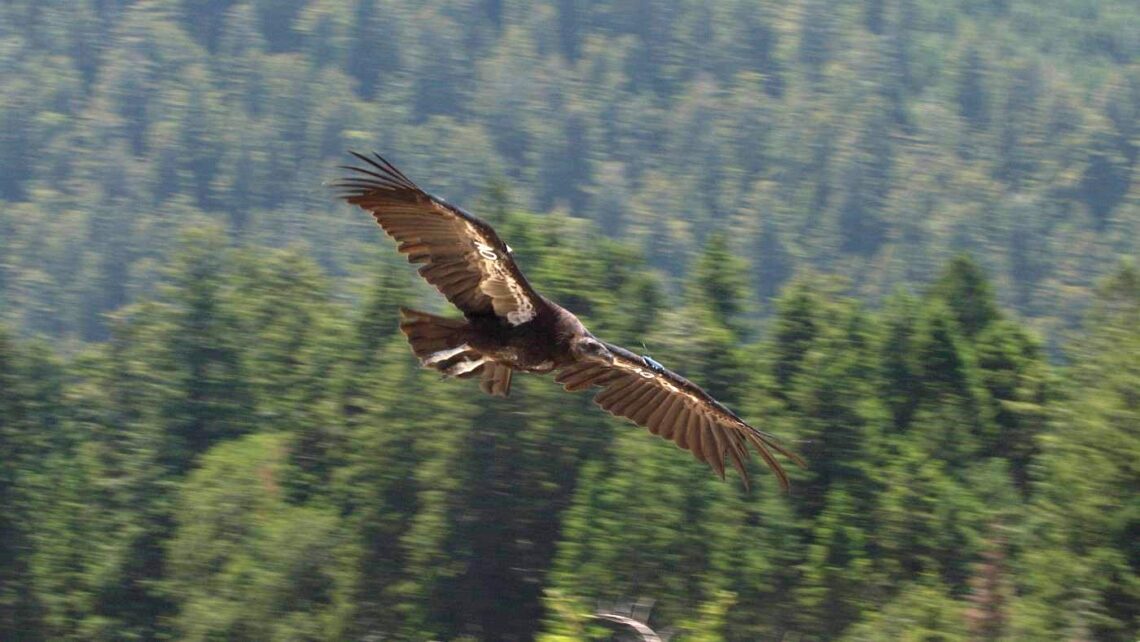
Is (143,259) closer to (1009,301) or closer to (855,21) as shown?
(1009,301)

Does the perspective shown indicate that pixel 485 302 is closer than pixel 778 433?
Yes

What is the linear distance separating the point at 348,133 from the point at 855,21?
52.9 metres

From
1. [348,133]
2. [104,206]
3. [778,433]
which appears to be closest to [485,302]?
[778,433]

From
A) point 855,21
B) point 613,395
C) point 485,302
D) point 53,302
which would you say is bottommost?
point 53,302

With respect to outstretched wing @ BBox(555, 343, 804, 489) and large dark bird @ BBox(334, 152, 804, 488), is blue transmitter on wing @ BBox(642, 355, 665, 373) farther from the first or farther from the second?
outstretched wing @ BBox(555, 343, 804, 489)

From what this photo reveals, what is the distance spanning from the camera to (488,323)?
432 inches

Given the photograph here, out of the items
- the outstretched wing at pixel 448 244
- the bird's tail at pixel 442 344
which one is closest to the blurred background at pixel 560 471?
the bird's tail at pixel 442 344

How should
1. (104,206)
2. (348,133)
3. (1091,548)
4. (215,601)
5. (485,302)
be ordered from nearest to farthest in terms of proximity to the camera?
(485,302) < (1091,548) < (215,601) < (104,206) < (348,133)

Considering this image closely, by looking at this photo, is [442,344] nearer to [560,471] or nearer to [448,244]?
[448,244]

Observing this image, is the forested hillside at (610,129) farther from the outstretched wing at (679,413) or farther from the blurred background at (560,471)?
the outstretched wing at (679,413)

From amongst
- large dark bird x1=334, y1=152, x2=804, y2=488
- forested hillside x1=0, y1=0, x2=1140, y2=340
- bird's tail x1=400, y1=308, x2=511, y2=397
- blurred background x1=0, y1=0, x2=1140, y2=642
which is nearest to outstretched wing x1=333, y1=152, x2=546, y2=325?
large dark bird x1=334, y1=152, x2=804, y2=488

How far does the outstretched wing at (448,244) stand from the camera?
10250 mm

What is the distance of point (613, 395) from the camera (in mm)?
12125

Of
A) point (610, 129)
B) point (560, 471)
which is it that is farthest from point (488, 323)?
point (610, 129)
